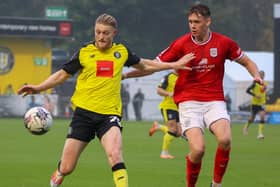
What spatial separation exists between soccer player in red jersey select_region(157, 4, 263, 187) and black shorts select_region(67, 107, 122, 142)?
1.38 m

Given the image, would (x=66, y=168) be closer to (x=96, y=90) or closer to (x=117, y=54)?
(x=96, y=90)

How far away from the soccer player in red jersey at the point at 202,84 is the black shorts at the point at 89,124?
54.2 inches

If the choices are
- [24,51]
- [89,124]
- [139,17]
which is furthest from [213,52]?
[139,17]

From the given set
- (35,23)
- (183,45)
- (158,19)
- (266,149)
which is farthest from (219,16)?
(183,45)

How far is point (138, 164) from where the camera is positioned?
59.2ft

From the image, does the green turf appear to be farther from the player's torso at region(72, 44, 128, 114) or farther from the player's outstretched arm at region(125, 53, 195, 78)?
the player's torso at region(72, 44, 128, 114)

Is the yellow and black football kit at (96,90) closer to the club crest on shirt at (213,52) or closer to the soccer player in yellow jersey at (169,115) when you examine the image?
the club crest on shirt at (213,52)

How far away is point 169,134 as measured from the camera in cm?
2002

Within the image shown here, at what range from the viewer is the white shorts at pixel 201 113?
11969 millimetres

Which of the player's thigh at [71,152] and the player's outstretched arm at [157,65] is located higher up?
the player's outstretched arm at [157,65]

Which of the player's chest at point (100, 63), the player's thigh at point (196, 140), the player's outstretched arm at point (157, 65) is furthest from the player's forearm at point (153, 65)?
the player's thigh at point (196, 140)

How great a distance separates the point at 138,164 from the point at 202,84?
6.29 m

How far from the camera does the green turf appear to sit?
1455cm

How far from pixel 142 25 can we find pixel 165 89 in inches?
1959
